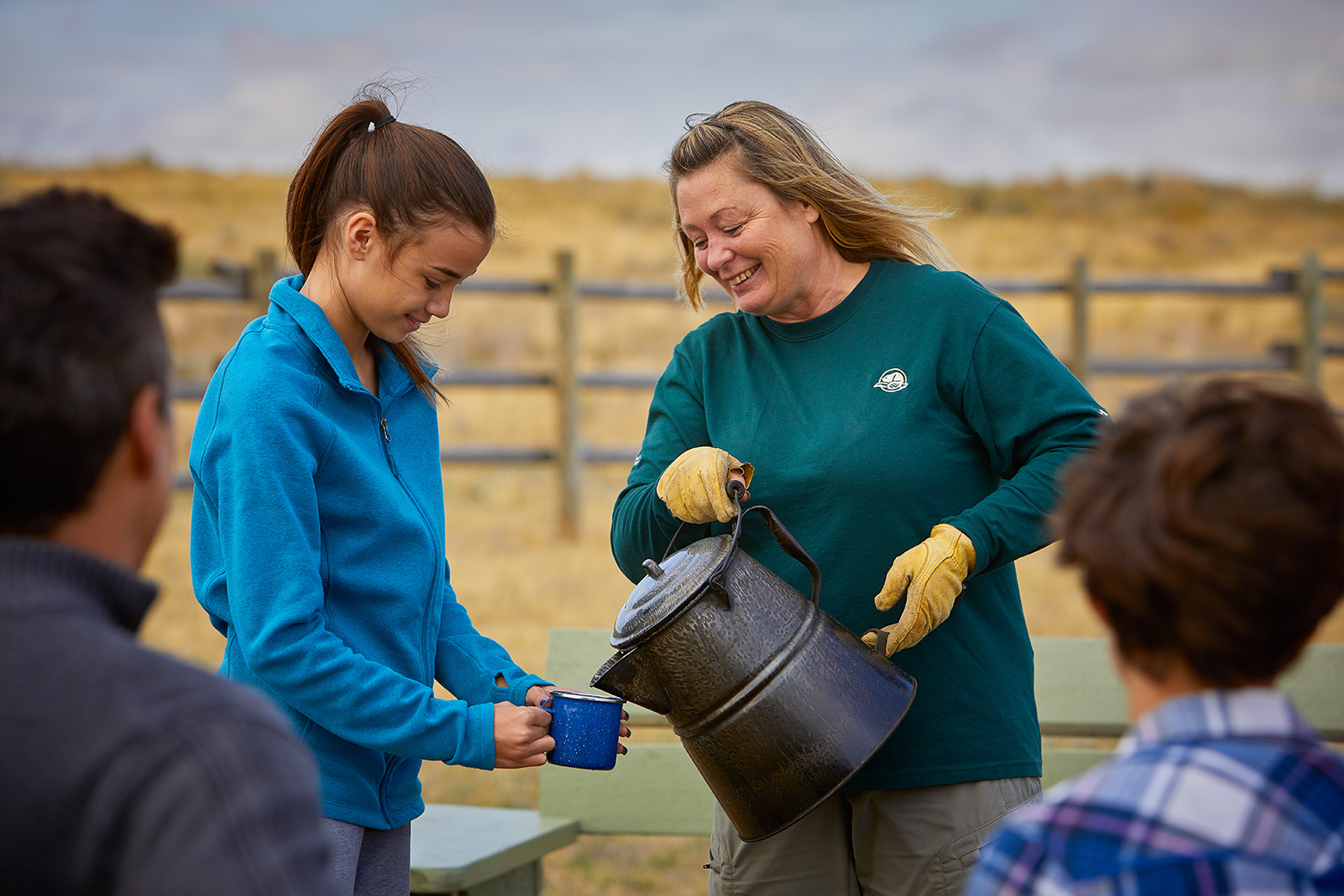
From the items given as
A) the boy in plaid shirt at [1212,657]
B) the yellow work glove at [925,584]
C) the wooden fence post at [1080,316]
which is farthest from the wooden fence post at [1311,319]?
the boy in plaid shirt at [1212,657]

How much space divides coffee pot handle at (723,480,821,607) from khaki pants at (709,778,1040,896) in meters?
0.39

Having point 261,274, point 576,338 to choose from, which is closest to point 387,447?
point 576,338

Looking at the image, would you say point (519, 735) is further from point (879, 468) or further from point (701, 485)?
point (879, 468)

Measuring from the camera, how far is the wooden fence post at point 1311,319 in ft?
28.2

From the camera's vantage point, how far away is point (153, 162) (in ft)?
86.6

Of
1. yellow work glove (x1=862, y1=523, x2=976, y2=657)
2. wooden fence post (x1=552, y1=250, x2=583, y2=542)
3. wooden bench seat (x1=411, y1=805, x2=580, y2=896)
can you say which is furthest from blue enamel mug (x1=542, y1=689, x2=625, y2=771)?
wooden fence post (x1=552, y1=250, x2=583, y2=542)

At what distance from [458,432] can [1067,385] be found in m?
11.2

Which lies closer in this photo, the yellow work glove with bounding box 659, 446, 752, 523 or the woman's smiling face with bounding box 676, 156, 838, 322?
the yellow work glove with bounding box 659, 446, 752, 523

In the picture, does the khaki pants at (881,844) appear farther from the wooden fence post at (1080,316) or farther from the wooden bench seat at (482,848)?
the wooden fence post at (1080,316)

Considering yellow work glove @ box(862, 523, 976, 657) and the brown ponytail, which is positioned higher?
the brown ponytail

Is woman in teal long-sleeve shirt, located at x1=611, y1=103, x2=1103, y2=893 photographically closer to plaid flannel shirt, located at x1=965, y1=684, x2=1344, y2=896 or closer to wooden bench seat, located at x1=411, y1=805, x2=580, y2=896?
wooden bench seat, located at x1=411, y1=805, x2=580, y2=896

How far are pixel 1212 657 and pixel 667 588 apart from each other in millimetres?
979

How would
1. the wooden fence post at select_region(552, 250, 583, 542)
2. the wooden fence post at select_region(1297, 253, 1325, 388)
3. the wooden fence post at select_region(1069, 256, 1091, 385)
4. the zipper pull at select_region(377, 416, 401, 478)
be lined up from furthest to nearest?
the wooden fence post at select_region(1297, 253, 1325, 388) < the wooden fence post at select_region(1069, 256, 1091, 385) < the wooden fence post at select_region(552, 250, 583, 542) < the zipper pull at select_region(377, 416, 401, 478)

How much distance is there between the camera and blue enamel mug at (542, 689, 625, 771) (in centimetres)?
186
